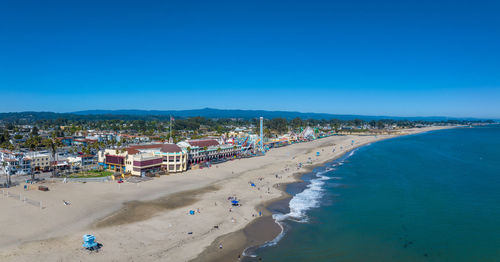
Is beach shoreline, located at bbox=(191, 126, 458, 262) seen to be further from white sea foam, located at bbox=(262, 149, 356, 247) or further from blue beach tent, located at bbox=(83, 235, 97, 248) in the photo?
blue beach tent, located at bbox=(83, 235, 97, 248)

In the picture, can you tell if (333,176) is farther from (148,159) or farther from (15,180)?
(15,180)

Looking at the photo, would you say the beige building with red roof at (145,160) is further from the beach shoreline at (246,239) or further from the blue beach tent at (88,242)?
the blue beach tent at (88,242)

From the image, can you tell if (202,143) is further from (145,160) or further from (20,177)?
(20,177)

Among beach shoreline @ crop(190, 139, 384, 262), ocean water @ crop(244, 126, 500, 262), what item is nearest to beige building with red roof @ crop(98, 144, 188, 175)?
ocean water @ crop(244, 126, 500, 262)

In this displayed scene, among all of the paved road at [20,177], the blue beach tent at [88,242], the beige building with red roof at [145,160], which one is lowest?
the paved road at [20,177]

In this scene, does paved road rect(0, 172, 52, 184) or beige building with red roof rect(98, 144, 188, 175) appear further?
beige building with red roof rect(98, 144, 188, 175)

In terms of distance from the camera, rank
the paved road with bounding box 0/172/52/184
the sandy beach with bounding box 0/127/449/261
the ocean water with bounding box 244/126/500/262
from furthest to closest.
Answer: the paved road with bounding box 0/172/52/184, the ocean water with bounding box 244/126/500/262, the sandy beach with bounding box 0/127/449/261

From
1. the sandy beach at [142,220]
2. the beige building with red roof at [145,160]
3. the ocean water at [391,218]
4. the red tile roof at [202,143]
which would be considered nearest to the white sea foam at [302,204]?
the ocean water at [391,218]
